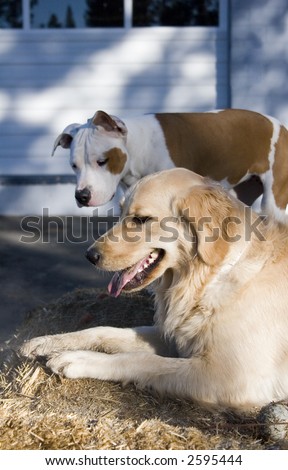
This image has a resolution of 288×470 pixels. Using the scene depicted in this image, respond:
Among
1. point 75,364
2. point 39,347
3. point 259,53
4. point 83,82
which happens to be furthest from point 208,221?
point 83,82

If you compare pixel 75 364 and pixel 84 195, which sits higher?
pixel 84 195

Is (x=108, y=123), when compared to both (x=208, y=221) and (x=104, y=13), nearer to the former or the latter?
(x=208, y=221)

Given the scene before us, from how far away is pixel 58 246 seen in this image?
9469 mm

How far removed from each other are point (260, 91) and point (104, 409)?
723 cm

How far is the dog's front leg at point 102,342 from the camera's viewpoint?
4.62 m

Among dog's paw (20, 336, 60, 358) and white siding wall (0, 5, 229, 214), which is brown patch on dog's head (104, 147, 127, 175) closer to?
dog's paw (20, 336, 60, 358)

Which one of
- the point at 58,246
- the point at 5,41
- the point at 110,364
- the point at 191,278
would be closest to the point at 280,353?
the point at 191,278

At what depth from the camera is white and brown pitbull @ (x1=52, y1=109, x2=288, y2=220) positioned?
22.3 ft

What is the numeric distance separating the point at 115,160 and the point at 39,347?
2532mm

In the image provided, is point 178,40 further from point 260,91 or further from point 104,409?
point 104,409

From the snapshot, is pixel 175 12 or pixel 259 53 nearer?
pixel 259 53

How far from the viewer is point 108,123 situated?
22.4 ft

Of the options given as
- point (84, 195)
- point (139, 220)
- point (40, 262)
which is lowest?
point (40, 262)

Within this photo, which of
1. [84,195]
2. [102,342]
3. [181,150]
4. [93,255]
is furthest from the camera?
[181,150]
